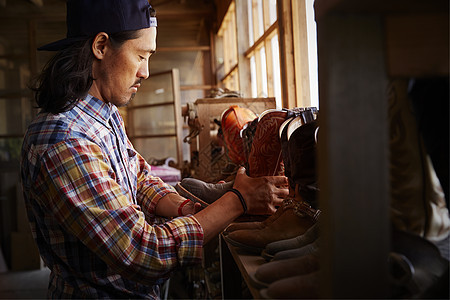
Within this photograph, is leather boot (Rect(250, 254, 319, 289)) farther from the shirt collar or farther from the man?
the shirt collar

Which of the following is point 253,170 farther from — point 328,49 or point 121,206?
point 328,49

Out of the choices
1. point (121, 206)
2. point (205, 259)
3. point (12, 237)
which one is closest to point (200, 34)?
point (12, 237)

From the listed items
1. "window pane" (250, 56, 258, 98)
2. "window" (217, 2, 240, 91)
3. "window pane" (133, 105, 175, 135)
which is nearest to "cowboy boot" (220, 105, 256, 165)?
"window pane" (250, 56, 258, 98)

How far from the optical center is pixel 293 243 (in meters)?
1.12

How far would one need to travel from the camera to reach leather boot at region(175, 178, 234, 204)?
5.66ft

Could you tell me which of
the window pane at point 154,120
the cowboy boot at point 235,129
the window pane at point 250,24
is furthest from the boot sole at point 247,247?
the window pane at point 154,120

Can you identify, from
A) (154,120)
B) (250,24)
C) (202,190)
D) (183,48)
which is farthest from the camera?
(183,48)

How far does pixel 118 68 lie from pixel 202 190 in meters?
0.55

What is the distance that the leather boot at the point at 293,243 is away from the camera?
1.10 m

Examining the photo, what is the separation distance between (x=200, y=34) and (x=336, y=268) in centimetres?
701

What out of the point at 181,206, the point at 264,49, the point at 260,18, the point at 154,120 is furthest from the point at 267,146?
the point at 154,120

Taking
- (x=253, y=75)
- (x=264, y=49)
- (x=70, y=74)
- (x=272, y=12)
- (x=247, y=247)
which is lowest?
(x=247, y=247)

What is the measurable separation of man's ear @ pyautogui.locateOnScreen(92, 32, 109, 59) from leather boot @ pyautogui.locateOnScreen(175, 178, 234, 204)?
58cm

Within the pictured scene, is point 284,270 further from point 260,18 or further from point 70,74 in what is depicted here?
point 260,18
